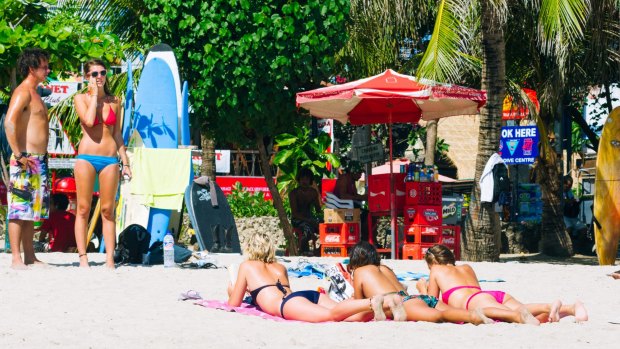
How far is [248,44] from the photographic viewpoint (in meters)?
14.9

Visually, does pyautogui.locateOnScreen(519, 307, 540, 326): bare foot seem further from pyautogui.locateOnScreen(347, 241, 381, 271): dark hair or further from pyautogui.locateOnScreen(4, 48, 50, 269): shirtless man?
pyautogui.locateOnScreen(4, 48, 50, 269): shirtless man

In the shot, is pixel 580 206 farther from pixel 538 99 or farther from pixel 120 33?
pixel 120 33

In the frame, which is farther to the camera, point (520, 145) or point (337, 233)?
point (520, 145)

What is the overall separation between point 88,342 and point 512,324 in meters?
2.62

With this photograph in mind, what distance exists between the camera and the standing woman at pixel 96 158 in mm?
9969

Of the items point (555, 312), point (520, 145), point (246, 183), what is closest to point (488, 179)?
point (520, 145)

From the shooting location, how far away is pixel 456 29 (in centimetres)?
1383

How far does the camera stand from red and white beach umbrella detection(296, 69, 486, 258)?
1313 cm

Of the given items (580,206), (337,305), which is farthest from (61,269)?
(580,206)

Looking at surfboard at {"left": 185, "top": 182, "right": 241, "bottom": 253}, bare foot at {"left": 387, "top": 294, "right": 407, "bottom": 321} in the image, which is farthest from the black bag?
bare foot at {"left": 387, "top": 294, "right": 407, "bottom": 321}

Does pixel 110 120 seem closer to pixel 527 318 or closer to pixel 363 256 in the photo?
pixel 363 256

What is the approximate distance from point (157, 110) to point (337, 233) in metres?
2.91

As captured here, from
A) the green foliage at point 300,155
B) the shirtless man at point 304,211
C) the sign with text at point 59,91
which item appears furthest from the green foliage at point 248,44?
the sign with text at point 59,91

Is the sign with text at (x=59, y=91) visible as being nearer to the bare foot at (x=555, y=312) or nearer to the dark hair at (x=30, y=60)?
the dark hair at (x=30, y=60)
